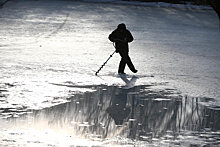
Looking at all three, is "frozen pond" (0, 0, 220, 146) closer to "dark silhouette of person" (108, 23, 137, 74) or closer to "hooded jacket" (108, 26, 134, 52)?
"dark silhouette of person" (108, 23, 137, 74)

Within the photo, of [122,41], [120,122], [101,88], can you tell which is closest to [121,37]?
[122,41]

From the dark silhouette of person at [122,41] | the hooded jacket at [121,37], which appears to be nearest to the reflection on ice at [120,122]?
the dark silhouette of person at [122,41]

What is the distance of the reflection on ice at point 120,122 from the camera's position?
10844 mm

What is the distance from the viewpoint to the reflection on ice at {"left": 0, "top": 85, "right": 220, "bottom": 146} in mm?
10844

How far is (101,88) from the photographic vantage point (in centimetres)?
1641

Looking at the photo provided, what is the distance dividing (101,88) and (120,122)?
13.3ft

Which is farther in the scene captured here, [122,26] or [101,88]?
[122,26]

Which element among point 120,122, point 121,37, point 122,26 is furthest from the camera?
point 121,37

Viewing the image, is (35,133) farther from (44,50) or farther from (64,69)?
(44,50)

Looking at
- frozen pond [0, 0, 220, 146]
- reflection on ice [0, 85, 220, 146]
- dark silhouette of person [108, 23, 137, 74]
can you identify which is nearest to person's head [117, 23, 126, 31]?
dark silhouette of person [108, 23, 137, 74]

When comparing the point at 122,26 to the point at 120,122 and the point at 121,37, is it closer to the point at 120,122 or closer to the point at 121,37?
the point at 121,37

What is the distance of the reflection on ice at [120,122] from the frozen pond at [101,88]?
0.05 ft

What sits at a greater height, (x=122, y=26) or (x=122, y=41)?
(x=122, y=26)

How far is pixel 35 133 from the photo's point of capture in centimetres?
1113
